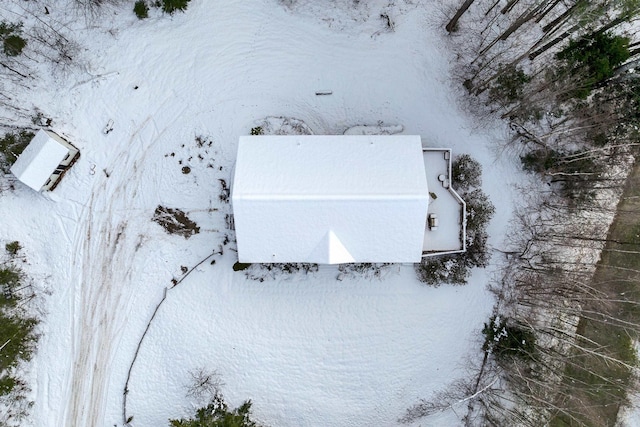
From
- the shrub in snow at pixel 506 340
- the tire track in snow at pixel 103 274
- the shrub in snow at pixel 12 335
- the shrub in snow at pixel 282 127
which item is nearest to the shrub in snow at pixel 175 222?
the tire track in snow at pixel 103 274

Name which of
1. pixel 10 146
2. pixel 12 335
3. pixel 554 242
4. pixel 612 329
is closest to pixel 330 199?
pixel 554 242

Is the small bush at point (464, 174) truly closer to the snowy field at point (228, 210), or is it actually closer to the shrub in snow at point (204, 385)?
the snowy field at point (228, 210)

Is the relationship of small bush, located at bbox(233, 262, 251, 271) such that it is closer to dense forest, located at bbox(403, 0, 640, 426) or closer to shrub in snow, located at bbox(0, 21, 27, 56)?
dense forest, located at bbox(403, 0, 640, 426)

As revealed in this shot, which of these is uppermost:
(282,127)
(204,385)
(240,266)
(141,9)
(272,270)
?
(141,9)

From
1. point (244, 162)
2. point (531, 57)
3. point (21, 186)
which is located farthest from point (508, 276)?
point (21, 186)

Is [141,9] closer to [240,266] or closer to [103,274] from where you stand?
[103,274]
